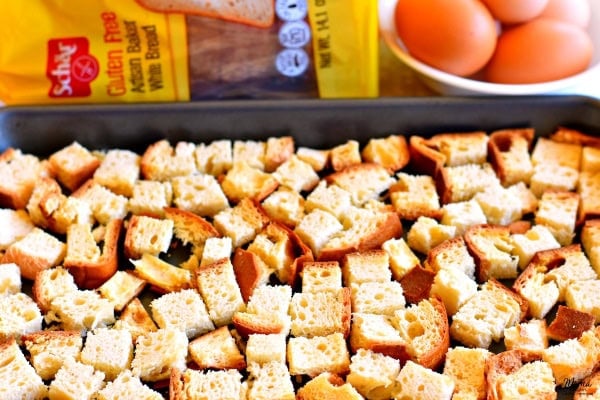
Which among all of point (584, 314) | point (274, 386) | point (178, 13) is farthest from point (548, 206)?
point (178, 13)

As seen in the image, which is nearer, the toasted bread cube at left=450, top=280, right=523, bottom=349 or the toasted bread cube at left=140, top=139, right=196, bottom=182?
the toasted bread cube at left=450, top=280, right=523, bottom=349

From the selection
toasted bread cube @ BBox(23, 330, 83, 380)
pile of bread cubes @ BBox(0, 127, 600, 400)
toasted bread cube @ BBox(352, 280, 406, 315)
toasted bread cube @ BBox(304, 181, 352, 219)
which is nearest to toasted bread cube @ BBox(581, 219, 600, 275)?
pile of bread cubes @ BBox(0, 127, 600, 400)

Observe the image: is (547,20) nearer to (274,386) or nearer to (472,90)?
(472,90)

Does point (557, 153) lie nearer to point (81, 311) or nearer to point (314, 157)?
point (314, 157)

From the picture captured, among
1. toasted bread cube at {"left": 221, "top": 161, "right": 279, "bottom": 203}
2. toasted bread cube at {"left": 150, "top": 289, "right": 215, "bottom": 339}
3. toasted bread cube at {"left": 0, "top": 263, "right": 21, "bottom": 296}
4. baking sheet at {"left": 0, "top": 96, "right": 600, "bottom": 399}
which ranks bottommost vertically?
toasted bread cube at {"left": 150, "top": 289, "right": 215, "bottom": 339}

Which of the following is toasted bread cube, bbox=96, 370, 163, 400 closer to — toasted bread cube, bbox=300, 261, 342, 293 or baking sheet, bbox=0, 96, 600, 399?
toasted bread cube, bbox=300, 261, 342, 293

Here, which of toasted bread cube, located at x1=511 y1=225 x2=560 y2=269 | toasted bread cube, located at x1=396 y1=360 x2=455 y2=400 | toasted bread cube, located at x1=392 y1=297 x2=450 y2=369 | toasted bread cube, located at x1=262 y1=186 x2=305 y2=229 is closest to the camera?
toasted bread cube, located at x1=396 y1=360 x2=455 y2=400

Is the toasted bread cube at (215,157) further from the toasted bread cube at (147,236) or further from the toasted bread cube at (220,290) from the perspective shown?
the toasted bread cube at (220,290)

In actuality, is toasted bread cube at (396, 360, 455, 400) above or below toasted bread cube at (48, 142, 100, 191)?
below
